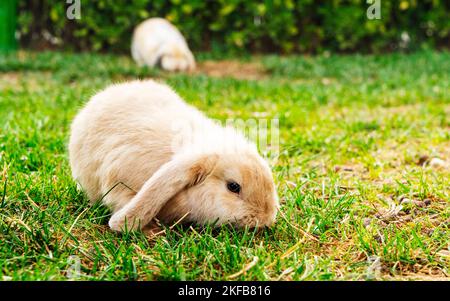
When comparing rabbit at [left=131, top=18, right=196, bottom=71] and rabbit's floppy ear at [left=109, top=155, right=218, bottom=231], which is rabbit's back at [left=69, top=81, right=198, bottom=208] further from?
rabbit at [left=131, top=18, right=196, bottom=71]

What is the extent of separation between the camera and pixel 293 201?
3.07m

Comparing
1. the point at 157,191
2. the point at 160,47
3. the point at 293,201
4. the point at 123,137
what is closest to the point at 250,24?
the point at 160,47

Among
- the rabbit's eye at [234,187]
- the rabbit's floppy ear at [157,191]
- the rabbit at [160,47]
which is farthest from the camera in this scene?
the rabbit at [160,47]

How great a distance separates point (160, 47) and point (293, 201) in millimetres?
6799

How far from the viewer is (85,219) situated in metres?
2.74

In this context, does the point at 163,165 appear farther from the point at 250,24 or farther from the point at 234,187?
the point at 250,24

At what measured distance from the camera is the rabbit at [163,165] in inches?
99.0

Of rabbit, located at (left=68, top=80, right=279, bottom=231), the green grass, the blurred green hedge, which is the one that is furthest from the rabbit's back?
the blurred green hedge

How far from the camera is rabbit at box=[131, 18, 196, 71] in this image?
9047mm

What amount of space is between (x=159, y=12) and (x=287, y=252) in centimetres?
912

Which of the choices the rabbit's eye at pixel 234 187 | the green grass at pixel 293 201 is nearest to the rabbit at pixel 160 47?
the green grass at pixel 293 201

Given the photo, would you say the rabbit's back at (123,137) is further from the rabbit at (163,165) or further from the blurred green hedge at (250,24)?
the blurred green hedge at (250,24)

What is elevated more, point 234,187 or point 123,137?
point 123,137
